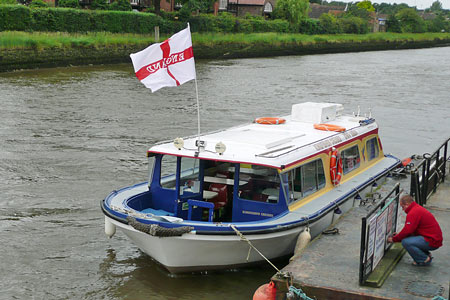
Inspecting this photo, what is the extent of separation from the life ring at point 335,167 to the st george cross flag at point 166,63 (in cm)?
315

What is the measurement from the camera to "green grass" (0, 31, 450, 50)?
120 ft

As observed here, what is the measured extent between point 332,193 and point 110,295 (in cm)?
457

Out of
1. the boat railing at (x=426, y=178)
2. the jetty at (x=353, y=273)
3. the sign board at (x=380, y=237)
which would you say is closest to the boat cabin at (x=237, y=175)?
the jetty at (x=353, y=273)

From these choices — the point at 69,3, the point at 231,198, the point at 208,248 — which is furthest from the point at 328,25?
the point at 208,248

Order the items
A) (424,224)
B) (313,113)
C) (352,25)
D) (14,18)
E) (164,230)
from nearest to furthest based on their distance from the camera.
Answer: (424,224) < (164,230) < (313,113) < (14,18) < (352,25)

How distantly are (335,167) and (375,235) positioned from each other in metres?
3.64

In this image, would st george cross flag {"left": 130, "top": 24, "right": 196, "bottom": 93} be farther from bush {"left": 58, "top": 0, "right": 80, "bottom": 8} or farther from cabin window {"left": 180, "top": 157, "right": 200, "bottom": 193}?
bush {"left": 58, "top": 0, "right": 80, "bottom": 8}

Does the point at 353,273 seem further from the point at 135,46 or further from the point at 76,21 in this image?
the point at 76,21

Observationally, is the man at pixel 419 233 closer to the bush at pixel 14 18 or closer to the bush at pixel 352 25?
the bush at pixel 14 18

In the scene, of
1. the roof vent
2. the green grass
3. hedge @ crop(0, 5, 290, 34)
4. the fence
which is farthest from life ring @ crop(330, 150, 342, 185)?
hedge @ crop(0, 5, 290, 34)

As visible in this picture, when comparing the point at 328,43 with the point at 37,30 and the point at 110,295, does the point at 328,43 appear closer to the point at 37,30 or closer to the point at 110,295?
the point at 37,30

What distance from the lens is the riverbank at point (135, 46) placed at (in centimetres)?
3612

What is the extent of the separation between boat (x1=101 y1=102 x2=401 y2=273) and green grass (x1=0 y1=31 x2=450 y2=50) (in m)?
27.5

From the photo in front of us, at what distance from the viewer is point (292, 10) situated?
7081 centimetres
